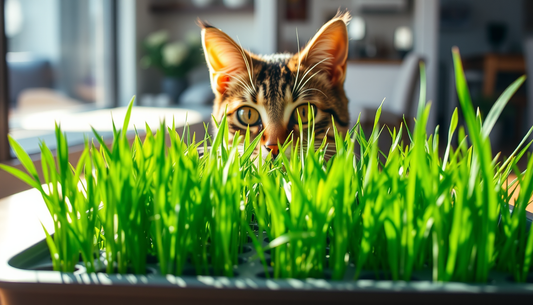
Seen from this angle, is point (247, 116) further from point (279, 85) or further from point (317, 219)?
point (317, 219)

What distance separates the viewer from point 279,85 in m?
0.70

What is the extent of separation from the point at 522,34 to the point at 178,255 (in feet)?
20.4

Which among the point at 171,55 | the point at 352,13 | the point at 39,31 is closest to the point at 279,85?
the point at 39,31

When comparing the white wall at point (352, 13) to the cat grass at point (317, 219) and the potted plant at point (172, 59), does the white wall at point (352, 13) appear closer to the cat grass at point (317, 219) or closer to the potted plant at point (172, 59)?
the potted plant at point (172, 59)

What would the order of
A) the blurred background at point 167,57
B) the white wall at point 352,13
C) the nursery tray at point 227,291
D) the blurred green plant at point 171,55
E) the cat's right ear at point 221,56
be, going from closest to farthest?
1. the nursery tray at point 227,291
2. the cat's right ear at point 221,56
3. the blurred background at point 167,57
4. the blurred green plant at point 171,55
5. the white wall at point 352,13

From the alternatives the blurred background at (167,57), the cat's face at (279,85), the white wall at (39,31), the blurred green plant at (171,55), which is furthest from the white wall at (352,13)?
the cat's face at (279,85)

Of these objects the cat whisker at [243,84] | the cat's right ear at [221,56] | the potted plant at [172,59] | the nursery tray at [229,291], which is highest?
the potted plant at [172,59]

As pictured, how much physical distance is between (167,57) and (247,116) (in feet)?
8.60

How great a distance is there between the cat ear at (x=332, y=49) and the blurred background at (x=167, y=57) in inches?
41.5

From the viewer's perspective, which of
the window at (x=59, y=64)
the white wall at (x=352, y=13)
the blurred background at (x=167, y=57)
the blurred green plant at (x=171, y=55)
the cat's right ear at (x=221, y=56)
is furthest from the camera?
the white wall at (x=352, y=13)

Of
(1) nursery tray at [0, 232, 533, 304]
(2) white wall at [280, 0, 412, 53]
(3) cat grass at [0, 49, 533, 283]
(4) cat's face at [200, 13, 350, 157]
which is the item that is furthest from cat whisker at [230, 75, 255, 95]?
(2) white wall at [280, 0, 412, 53]

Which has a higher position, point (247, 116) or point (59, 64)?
point (59, 64)

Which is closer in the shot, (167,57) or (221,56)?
(221,56)

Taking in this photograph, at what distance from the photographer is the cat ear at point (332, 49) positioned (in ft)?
2.05
